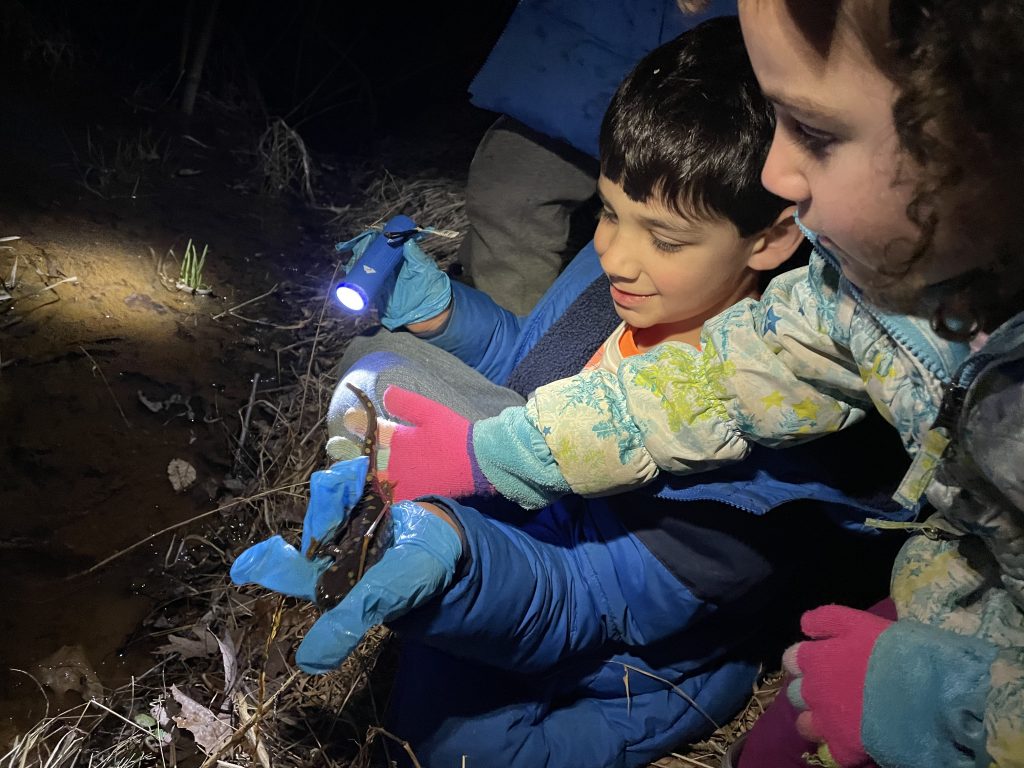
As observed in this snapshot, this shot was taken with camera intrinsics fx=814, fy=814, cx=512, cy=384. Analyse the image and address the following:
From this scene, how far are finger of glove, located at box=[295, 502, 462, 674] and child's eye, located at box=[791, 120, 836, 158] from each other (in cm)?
88

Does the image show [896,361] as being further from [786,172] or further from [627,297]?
[627,297]

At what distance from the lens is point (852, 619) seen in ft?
4.02

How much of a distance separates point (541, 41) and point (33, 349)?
1.69 m

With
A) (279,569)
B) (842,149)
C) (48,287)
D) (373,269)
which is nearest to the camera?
(842,149)

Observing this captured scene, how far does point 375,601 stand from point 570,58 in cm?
168

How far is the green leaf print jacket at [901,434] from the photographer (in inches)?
39.2

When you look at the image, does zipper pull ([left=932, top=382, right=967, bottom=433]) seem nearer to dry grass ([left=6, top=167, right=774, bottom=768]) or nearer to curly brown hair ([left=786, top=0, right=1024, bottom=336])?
curly brown hair ([left=786, top=0, right=1024, bottom=336])

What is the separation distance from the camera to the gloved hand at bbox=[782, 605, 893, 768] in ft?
3.88

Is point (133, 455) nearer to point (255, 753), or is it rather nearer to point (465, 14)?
point (255, 753)

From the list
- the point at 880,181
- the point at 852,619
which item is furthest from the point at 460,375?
the point at 880,181

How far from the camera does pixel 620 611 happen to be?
179cm

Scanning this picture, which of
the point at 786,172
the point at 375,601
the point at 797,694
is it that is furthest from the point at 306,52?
the point at 797,694

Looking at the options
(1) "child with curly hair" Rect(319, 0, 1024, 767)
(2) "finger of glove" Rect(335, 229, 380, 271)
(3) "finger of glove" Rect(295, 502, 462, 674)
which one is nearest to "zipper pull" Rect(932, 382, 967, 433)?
(1) "child with curly hair" Rect(319, 0, 1024, 767)

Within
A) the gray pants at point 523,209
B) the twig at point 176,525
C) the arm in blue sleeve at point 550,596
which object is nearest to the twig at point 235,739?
the arm in blue sleeve at point 550,596
